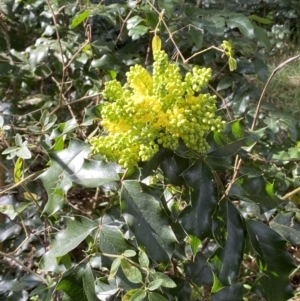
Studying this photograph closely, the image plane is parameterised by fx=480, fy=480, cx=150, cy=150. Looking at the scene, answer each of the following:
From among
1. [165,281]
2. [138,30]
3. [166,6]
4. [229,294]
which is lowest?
[229,294]

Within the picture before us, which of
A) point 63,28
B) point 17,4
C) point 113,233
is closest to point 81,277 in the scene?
point 113,233

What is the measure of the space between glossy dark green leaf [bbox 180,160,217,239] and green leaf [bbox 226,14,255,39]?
754 millimetres

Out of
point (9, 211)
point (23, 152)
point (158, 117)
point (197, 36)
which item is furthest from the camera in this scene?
point (197, 36)

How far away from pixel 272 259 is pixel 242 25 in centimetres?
83

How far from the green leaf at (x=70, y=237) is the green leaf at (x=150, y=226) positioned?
0.11m

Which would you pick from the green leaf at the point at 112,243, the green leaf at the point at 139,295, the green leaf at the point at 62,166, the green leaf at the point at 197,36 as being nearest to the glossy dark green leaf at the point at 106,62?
the green leaf at the point at 197,36

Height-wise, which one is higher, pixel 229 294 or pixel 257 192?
pixel 257 192

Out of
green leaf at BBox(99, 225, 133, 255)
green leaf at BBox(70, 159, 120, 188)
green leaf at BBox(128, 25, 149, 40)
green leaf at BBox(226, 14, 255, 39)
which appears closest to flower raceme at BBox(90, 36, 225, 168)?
green leaf at BBox(70, 159, 120, 188)

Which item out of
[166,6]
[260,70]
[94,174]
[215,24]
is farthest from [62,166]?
[260,70]

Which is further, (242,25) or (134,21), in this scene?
(134,21)

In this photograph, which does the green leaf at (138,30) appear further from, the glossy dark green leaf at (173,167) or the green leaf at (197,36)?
the glossy dark green leaf at (173,167)

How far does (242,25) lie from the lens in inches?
61.3

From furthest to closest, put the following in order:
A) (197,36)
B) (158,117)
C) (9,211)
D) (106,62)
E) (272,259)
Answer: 1. (106,62)
2. (197,36)
3. (9,211)
4. (272,259)
5. (158,117)

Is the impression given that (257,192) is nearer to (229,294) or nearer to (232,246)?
(232,246)
